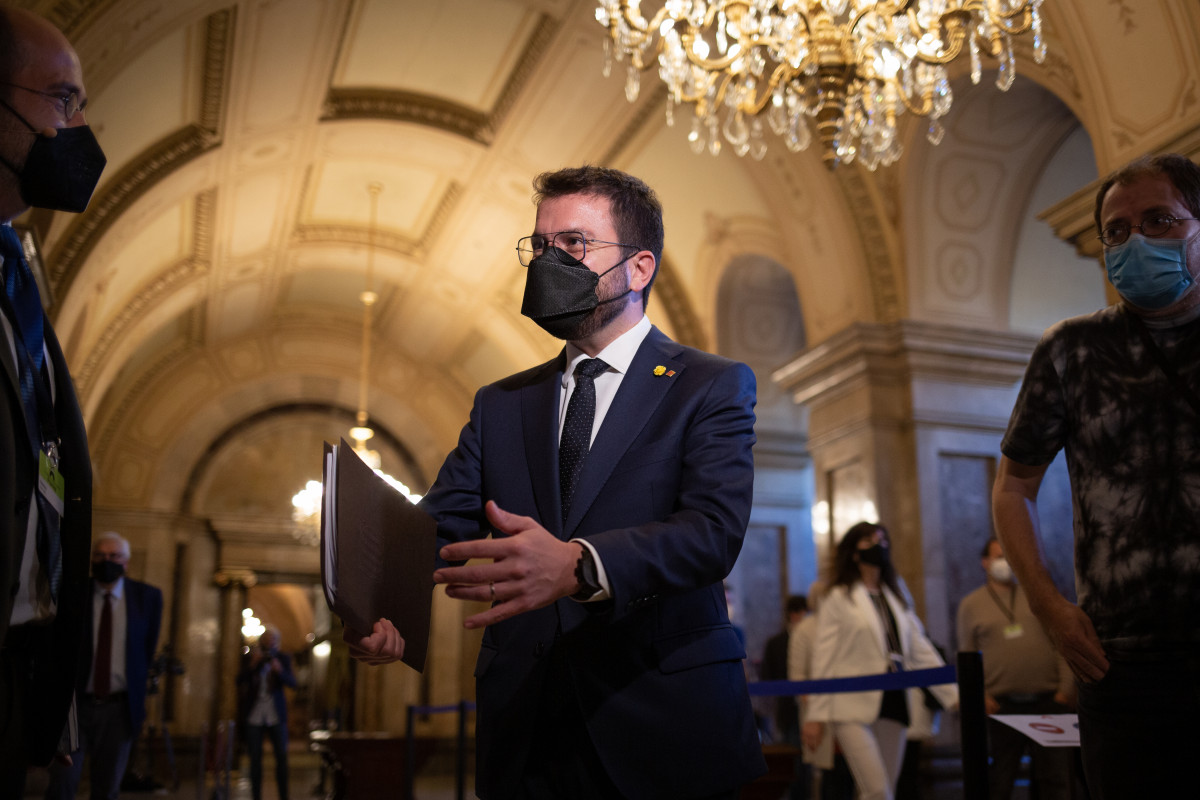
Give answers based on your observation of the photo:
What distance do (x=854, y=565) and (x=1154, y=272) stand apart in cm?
305

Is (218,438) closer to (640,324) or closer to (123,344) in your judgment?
(123,344)

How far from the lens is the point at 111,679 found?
5.07 m

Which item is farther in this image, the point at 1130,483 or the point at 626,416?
the point at 1130,483

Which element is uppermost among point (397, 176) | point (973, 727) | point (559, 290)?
point (397, 176)

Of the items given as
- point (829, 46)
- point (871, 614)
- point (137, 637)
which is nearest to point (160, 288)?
point (137, 637)

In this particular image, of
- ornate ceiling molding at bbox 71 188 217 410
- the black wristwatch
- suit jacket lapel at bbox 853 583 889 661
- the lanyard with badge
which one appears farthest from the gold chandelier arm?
ornate ceiling molding at bbox 71 188 217 410

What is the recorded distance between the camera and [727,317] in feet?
34.0

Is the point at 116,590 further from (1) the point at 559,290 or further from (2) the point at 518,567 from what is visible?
(2) the point at 518,567

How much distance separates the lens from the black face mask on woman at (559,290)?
6.32 feet

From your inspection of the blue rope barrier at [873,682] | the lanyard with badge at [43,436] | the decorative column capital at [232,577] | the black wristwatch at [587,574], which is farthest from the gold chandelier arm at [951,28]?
the decorative column capital at [232,577]

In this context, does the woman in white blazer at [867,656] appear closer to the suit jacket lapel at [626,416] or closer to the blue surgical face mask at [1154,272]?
the blue surgical face mask at [1154,272]

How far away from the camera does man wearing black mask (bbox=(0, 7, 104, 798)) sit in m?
1.64

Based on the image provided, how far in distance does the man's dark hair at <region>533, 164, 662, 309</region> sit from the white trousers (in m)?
3.14

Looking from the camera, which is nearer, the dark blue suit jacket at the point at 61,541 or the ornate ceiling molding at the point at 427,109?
the dark blue suit jacket at the point at 61,541
